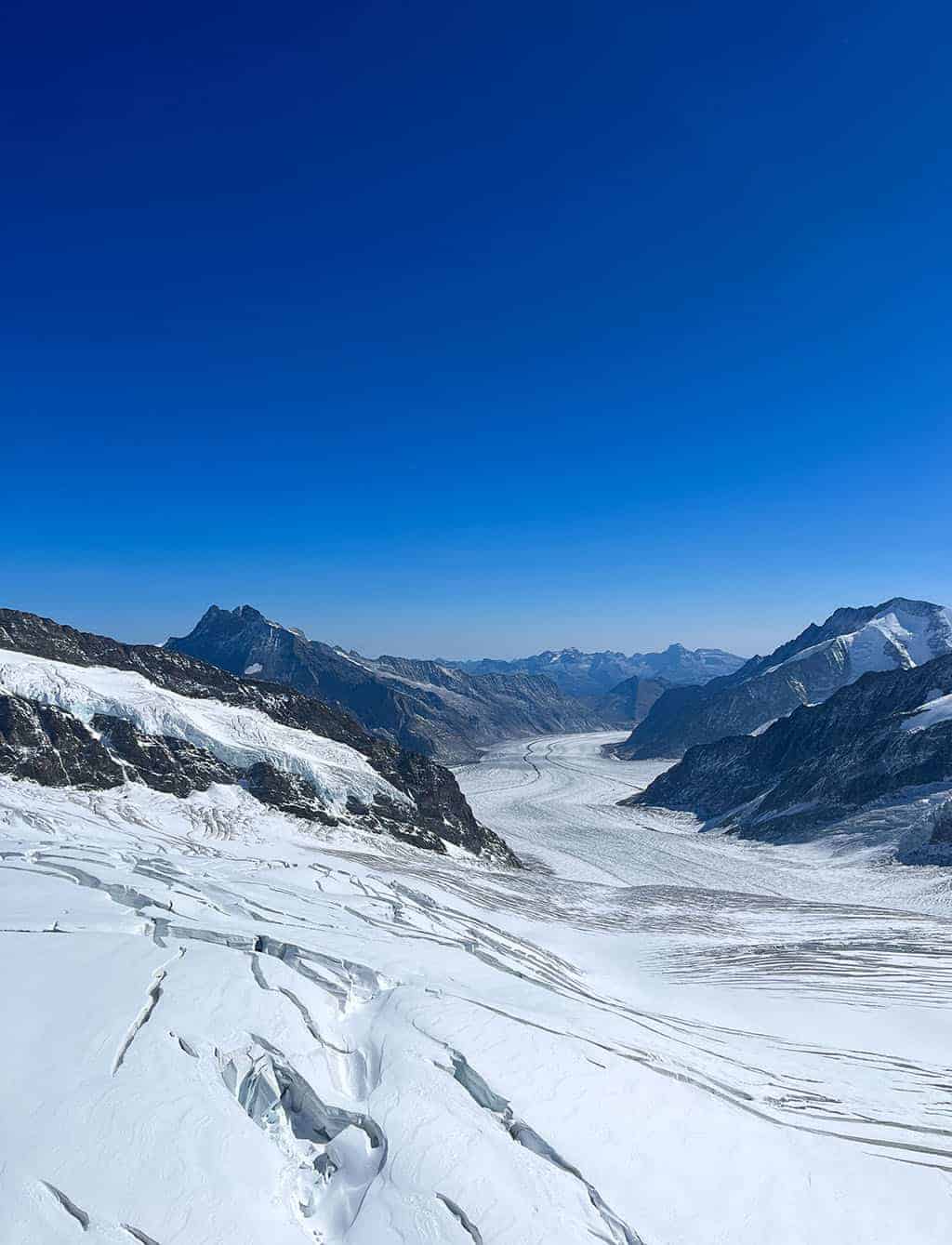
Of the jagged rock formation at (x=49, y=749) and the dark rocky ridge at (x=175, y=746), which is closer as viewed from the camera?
the jagged rock formation at (x=49, y=749)

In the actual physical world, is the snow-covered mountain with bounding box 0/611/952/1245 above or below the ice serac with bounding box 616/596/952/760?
below

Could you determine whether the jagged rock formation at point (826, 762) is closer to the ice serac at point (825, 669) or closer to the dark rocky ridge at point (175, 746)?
the dark rocky ridge at point (175, 746)

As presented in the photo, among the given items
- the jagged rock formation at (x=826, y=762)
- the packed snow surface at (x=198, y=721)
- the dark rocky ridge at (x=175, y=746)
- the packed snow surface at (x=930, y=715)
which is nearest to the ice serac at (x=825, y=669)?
the jagged rock formation at (x=826, y=762)

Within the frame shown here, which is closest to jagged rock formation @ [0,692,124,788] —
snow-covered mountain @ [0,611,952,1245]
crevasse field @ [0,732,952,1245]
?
snow-covered mountain @ [0,611,952,1245]

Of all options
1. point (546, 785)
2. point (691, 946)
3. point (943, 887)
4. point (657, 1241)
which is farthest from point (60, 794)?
point (546, 785)

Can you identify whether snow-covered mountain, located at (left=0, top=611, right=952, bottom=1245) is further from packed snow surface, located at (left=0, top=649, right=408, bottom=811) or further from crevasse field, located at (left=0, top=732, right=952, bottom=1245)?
packed snow surface, located at (left=0, top=649, right=408, bottom=811)

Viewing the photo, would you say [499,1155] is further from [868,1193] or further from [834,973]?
[834,973]

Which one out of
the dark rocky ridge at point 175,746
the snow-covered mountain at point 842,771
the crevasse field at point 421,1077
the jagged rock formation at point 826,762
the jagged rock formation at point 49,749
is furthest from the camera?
the jagged rock formation at point 826,762
